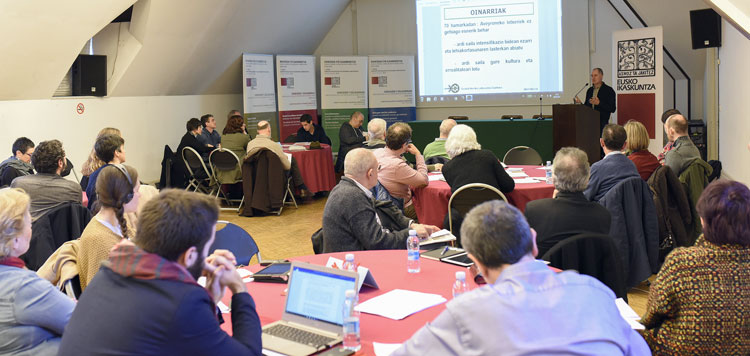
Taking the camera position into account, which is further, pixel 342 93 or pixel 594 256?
pixel 342 93

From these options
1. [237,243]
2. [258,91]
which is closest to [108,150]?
[237,243]

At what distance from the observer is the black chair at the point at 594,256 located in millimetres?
2959

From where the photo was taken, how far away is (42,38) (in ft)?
25.1

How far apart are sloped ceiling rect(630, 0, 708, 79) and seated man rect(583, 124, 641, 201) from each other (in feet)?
22.6

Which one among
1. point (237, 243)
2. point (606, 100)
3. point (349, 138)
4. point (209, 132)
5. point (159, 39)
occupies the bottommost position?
point (237, 243)

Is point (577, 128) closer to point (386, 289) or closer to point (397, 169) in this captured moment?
point (397, 169)

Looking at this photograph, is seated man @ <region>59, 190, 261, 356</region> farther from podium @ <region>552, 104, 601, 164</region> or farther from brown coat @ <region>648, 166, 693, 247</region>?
podium @ <region>552, 104, 601, 164</region>

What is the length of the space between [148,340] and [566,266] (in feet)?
6.21

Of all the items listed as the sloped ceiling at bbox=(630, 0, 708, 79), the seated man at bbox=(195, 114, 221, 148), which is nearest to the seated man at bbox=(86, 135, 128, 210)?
the seated man at bbox=(195, 114, 221, 148)

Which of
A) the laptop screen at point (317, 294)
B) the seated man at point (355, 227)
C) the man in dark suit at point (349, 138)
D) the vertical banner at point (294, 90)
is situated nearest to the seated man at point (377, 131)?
the man in dark suit at point (349, 138)

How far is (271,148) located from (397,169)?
3375 millimetres

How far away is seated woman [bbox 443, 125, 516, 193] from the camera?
5383 millimetres

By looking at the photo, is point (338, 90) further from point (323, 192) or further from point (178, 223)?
point (178, 223)

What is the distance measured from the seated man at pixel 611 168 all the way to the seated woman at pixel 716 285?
2.53m
